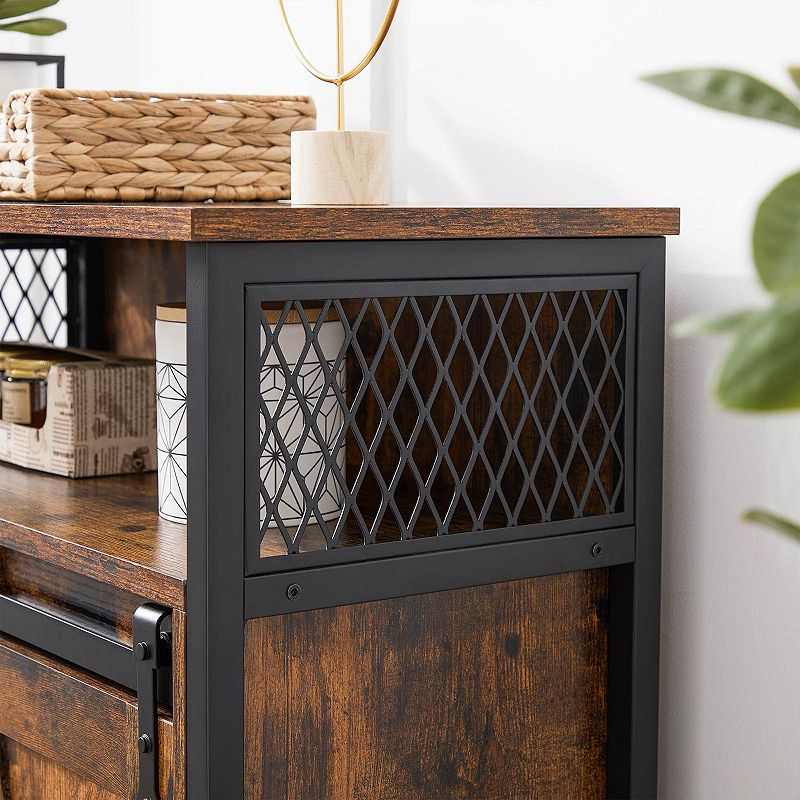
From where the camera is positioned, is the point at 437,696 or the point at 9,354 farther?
the point at 9,354

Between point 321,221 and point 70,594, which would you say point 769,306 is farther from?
point 70,594

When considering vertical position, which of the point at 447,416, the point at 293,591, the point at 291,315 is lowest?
the point at 293,591

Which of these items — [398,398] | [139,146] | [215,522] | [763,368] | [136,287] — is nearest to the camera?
[763,368]

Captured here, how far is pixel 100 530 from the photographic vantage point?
3.82 ft

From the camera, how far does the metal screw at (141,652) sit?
1.01m

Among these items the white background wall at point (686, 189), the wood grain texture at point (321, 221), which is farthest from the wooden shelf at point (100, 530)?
the white background wall at point (686, 189)

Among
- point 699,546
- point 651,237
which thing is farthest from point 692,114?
point 699,546

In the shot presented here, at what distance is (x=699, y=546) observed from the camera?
124cm

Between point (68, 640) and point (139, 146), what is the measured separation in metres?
0.52

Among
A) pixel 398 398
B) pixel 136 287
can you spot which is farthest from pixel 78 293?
pixel 398 398

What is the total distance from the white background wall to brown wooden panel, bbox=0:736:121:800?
583 millimetres

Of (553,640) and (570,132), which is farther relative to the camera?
(570,132)

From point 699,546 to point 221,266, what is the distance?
58 cm

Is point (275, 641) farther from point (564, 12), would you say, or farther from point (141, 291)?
point (141, 291)
